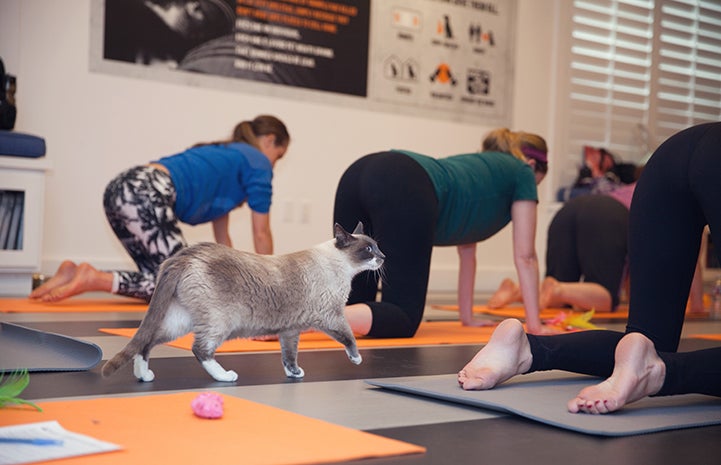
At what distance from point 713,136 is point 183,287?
112cm

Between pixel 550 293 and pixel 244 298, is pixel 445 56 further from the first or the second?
pixel 244 298

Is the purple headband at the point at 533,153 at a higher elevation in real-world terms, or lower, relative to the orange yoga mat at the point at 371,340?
higher

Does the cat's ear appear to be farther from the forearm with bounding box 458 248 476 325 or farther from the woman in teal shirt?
the forearm with bounding box 458 248 476 325

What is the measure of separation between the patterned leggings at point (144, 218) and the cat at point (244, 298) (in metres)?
1.62

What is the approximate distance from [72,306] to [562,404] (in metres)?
2.39

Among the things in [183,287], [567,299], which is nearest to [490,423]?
[183,287]

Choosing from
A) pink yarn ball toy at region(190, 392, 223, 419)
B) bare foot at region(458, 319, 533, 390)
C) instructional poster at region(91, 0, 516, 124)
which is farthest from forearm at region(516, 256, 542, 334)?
instructional poster at region(91, 0, 516, 124)

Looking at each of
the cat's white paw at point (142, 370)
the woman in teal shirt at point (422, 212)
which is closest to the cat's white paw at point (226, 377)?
the cat's white paw at point (142, 370)

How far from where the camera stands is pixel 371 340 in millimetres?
2807

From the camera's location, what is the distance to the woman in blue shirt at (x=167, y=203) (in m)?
3.54

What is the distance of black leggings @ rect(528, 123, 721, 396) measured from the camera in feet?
5.89

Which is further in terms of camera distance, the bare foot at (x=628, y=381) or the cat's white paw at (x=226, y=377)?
the cat's white paw at (x=226, y=377)

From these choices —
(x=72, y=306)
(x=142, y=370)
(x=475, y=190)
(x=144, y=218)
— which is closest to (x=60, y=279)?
(x=72, y=306)

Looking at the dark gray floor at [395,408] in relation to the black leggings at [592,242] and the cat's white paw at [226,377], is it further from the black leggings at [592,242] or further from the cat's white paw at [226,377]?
the black leggings at [592,242]
